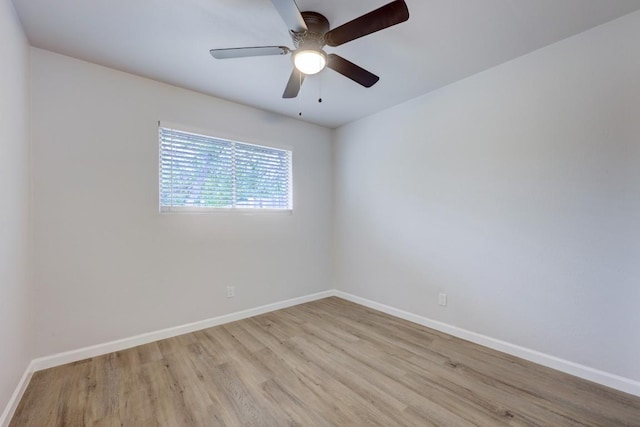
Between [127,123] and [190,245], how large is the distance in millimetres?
1273

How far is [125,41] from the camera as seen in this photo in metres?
2.04

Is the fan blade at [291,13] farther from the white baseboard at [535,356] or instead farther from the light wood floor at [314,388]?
the white baseboard at [535,356]

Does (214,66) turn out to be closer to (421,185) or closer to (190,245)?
(190,245)

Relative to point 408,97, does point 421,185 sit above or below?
below

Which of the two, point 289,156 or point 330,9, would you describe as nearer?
point 330,9

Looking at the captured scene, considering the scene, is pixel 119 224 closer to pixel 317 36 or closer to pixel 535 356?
pixel 317 36

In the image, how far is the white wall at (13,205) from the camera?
1.52 m

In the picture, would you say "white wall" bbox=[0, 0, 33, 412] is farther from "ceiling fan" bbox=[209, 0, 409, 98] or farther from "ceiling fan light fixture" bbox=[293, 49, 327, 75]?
"ceiling fan light fixture" bbox=[293, 49, 327, 75]

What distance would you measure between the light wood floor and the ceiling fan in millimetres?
2226

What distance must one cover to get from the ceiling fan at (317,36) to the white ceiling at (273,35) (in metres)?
0.17

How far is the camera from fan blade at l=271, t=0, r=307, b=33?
1.34 m

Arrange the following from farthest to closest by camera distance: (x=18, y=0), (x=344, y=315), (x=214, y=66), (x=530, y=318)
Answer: (x=344, y=315)
(x=214, y=66)
(x=530, y=318)
(x=18, y=0)

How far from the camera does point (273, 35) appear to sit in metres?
1.99

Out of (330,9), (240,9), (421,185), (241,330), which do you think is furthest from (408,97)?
(241,330)
